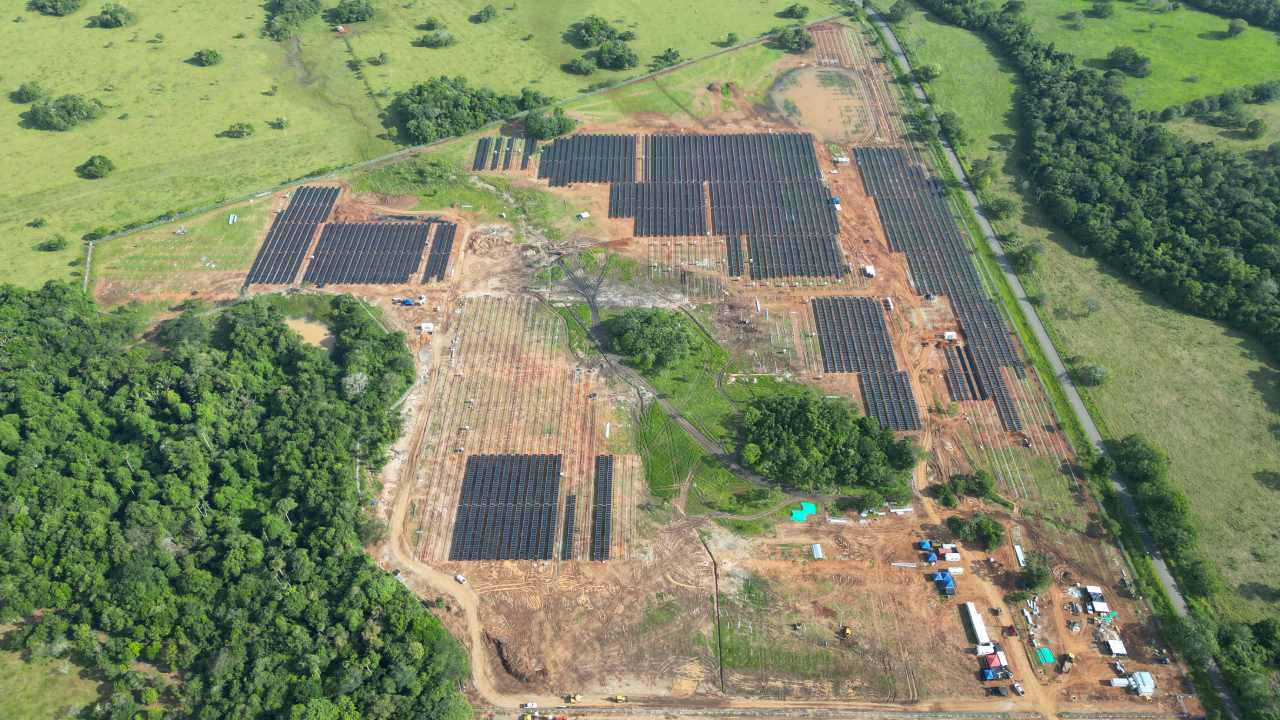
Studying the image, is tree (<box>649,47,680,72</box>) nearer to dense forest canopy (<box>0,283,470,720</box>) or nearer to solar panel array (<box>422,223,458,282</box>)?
solar panel array (<box>422,223,458,282</box>)

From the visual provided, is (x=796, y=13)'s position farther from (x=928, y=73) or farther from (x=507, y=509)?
(x=507, y=509)

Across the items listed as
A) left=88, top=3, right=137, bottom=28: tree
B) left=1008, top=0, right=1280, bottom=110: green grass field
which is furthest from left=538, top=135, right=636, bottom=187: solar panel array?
left=88, top=3, right=137, bottom=28: tree

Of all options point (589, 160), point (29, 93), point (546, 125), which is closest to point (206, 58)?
point (29, 93)

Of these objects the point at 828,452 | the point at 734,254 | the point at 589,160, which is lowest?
the point at 828,452

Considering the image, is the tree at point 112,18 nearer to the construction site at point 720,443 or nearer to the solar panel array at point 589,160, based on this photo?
the construction site at point 720,443

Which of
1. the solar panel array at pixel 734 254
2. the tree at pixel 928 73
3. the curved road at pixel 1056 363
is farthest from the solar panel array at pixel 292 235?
the tree at pixel 928 73

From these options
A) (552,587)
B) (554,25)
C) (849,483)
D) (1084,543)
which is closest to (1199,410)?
(1084,543)
